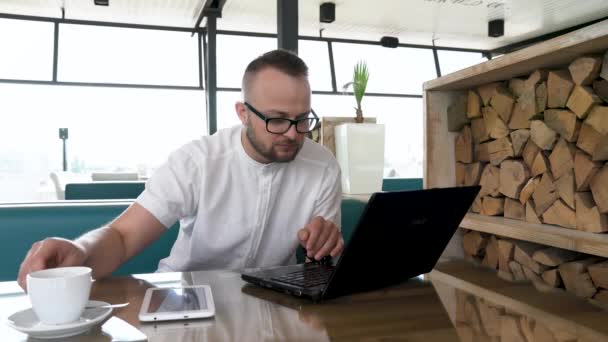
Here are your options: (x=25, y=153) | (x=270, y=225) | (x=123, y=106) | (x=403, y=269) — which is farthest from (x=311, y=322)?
(x=25, y=153)

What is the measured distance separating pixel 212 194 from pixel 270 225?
201 mm

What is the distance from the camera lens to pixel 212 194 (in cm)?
147

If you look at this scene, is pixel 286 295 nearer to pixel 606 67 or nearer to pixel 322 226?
pixel 322 226

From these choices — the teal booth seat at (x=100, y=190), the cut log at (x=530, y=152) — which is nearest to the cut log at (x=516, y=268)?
the cut log at (x=530, y=152)

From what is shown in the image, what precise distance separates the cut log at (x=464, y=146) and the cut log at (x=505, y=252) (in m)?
0.34

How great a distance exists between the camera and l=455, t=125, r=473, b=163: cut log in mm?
1863

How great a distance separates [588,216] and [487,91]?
588mm

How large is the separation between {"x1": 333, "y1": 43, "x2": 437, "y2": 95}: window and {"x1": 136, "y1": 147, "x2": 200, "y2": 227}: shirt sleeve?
6064 millimetres

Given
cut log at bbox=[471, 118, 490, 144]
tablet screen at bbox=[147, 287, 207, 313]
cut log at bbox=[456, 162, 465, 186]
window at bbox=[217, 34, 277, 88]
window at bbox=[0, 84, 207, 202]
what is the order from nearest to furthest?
tablet screen at bbox=[147, 287, 207, 313] < cut log at bbox=[471, 118, 490, 144] < cut log at bbox=[456, 162, 465, 186] < window at bbox=[0, 84, 207, 202] < window at bbox=[217, 34, 277, 88]

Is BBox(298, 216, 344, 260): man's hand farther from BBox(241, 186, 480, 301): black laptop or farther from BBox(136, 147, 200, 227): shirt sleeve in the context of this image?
BBox(136, 147, 200, 227): shirt sleeve

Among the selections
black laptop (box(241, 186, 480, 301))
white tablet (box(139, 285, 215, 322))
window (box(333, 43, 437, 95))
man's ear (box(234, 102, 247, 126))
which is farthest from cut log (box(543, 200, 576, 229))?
window (box(333, 43, 437, 95))

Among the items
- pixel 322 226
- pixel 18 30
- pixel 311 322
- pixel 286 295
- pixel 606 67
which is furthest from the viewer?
pixel 18 30

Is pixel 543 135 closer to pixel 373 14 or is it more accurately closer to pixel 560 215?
pixel 560 215

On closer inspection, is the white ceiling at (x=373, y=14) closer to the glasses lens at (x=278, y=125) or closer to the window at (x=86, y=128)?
the window at (x=86, y=128)
